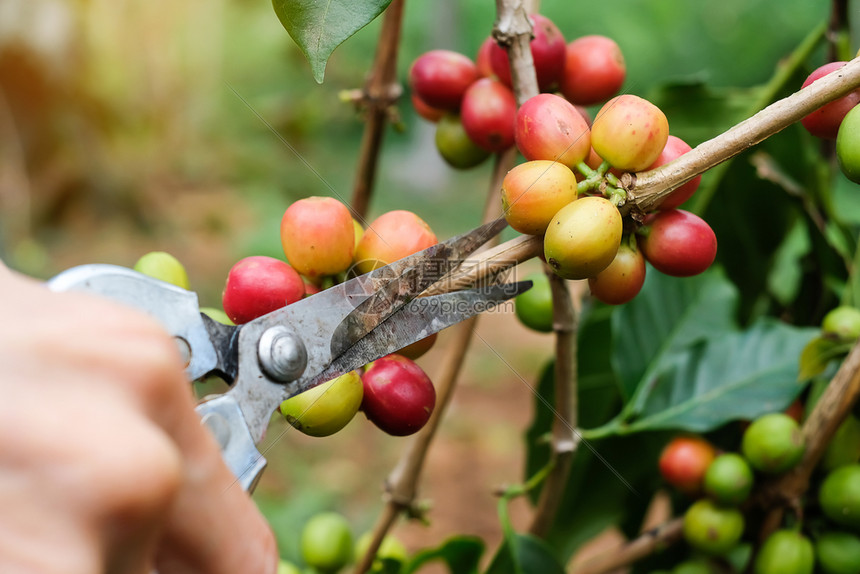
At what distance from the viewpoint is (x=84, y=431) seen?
0.79 ft

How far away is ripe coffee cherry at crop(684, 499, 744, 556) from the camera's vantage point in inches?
24.5

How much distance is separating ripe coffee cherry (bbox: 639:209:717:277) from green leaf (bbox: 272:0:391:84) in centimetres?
21

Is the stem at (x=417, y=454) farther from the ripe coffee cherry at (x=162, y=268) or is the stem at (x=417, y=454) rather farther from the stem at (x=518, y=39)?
the ripe coffee cherry at (x=162, y=268)

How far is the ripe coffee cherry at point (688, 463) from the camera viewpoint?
0.66m

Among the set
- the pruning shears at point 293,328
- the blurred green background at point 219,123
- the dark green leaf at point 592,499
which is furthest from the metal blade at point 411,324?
the blurred green background at point 219,123

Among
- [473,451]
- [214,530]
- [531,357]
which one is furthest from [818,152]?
[531,357]

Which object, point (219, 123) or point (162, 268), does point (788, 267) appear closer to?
point (162, 268)

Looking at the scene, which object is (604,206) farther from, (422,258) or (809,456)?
(809,456)

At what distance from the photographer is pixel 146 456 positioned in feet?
0.80

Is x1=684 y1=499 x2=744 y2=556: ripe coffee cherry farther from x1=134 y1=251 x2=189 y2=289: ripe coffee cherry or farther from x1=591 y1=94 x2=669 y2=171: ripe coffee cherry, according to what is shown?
x1=134 y1=251 x2=189 y2=289: ripe coffee cherry

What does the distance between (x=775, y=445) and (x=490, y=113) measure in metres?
0.35

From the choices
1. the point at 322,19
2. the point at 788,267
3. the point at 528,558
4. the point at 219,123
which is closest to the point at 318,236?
the point at 322,19

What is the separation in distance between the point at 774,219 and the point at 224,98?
3111 millimetres

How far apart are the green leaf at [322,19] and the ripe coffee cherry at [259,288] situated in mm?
118
